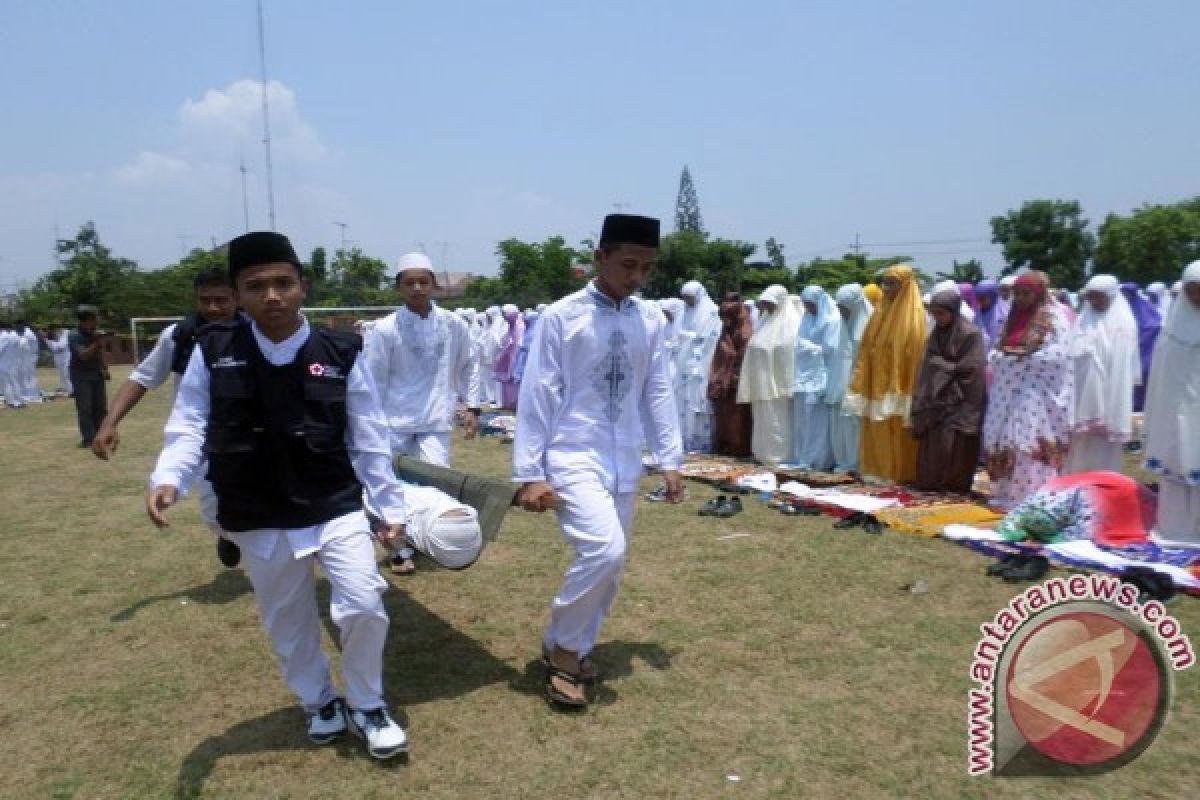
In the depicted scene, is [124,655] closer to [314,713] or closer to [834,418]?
[314,713]

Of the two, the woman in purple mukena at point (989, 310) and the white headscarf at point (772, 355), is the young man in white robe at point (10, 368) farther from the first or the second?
the woman in purple mukena at point (989, 310)

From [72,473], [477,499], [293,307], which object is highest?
[293,307]

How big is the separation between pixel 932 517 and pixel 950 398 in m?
1.46

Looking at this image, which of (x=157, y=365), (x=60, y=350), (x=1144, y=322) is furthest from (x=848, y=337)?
(x=60, y=350)

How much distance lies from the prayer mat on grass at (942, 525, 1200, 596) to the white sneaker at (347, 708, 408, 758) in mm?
4307

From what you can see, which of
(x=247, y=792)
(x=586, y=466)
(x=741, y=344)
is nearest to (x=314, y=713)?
(x=247, y=792)

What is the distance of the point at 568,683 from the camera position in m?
3.67

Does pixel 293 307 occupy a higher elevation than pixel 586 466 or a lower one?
higher

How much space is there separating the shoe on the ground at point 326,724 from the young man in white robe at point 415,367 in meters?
1.98

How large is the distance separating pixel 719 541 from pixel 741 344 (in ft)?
15.2

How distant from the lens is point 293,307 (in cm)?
318

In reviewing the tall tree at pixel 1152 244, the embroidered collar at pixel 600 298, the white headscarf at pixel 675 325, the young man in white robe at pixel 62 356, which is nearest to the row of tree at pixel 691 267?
the tall tree at pixel 1152 244

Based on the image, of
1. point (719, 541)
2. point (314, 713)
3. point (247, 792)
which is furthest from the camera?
point (719, 541)

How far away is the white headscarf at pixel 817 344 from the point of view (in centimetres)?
948
